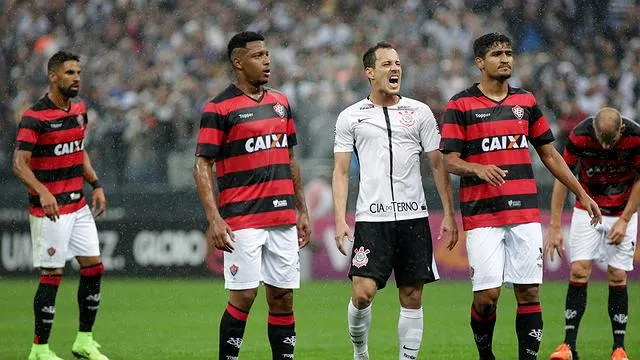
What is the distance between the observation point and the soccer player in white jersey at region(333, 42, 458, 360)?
8086 mm

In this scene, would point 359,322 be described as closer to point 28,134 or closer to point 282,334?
point 282,334

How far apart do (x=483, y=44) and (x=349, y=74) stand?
10423 millimetres

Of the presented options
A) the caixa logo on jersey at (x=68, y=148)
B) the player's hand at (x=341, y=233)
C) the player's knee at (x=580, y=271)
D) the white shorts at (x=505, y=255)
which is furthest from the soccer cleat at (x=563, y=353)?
the caixa logo on jersey at (x=68, y=148)

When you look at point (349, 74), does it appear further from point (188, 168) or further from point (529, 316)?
point (529, 316)

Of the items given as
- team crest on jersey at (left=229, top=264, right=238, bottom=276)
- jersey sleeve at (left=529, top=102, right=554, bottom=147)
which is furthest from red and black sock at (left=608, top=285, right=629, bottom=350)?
team crest on jersey at (left=229, top=264, right=238, bottom=276)

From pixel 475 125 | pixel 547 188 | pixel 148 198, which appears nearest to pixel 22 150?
pixel 475 125

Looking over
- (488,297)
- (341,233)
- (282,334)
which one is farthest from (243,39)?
(488,297)

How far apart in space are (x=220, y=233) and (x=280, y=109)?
1.02 metres

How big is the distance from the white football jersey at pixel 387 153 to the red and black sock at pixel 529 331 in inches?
39.2

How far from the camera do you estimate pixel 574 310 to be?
9.59 m

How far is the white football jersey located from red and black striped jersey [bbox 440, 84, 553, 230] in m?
0.21

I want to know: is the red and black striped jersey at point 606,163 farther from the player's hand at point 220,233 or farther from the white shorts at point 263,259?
the player's hand at point 220,233

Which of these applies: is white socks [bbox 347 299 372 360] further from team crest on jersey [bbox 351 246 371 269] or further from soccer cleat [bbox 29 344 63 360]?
soccer cleat [bbox 29 344 63 360]

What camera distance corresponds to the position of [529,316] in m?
8.09
